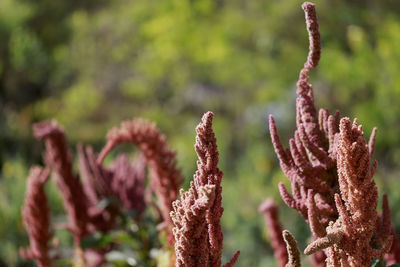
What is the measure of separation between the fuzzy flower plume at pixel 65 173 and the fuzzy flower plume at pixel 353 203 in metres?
0.92

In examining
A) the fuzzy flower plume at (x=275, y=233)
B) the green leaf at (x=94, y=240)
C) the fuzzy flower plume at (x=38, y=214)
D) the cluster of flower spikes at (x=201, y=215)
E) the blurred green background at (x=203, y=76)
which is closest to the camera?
the cluster of flower spikes at (x=201, y=215)

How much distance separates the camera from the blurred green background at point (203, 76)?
22.0 feet

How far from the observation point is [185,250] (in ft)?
2.54

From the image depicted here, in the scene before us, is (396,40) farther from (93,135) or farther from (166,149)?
(93,135)

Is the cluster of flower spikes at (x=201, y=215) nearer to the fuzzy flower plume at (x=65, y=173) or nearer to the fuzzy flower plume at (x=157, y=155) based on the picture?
the fuzzy flower plume at (x=157, y=155)

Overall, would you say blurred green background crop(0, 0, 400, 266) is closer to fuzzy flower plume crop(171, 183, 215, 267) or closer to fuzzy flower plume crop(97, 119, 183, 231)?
fuzzy flower plume crop(97, 119, 183, 231)

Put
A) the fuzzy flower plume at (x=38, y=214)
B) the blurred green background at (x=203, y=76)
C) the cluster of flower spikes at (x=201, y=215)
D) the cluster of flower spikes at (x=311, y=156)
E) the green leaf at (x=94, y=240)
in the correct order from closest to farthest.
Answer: the cluster of flower spikes at (x=201, y=215) < the cluster of flower spikes at (x=311, y=156) < the fuzzy flower plume at (x=38, y=214) < the green leaf at (x=94, y=240) < the blurred green background at (x=203, y=76)

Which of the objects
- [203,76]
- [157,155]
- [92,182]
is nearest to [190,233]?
[157,155]

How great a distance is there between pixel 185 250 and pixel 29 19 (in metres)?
11.9

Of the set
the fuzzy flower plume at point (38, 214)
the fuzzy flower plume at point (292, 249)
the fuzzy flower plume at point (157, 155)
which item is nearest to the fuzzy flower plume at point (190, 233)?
the fuzzy flower plume at point (292, 249)

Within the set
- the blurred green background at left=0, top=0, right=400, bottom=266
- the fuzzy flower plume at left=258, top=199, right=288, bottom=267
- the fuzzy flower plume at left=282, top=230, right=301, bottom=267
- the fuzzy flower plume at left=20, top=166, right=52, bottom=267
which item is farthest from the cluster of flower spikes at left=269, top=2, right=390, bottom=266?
the blurred green background at left=0, top=0, right=400, bottom=266

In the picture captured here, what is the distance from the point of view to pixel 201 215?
0.74m

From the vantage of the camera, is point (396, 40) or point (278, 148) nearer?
point (278, 148)

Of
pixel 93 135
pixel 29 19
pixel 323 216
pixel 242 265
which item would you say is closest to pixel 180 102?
pixel 93 135
